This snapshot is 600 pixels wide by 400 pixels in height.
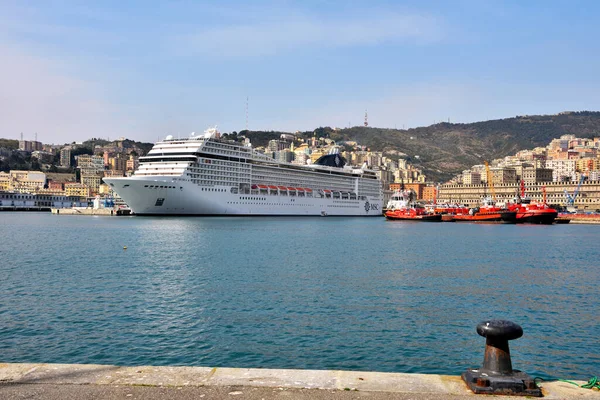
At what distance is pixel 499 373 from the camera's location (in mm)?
5887

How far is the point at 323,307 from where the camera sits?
50.1 ft

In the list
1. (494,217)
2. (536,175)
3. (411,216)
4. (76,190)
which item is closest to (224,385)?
(494,217)

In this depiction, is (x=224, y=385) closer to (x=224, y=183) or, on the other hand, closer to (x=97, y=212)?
(x=224, y=183)

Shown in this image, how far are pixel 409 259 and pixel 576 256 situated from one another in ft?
38.3

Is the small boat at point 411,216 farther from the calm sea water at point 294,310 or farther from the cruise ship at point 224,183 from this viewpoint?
the calm sea water at point 294,310

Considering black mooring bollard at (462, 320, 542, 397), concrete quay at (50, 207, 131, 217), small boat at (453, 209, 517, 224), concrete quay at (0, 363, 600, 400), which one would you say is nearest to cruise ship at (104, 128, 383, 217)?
small boat at (453, 209, 517, 224)

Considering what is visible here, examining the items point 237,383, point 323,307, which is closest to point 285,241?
point 323,307

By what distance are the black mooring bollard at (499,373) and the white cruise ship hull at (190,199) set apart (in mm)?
66615

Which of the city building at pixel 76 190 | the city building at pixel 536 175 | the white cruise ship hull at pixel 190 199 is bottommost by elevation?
the white cruise ship hull at pixel 190 199

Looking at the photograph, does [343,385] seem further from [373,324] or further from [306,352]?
[373,324]

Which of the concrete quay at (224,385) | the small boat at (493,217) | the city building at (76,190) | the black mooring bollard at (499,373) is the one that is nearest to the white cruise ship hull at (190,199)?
the small boat at (493,217)

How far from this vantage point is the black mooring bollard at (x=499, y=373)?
18.3ft

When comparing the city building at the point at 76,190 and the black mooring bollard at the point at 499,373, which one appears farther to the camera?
the city building at the point at 76,190

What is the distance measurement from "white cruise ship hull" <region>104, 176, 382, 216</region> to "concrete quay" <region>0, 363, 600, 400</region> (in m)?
65.5
